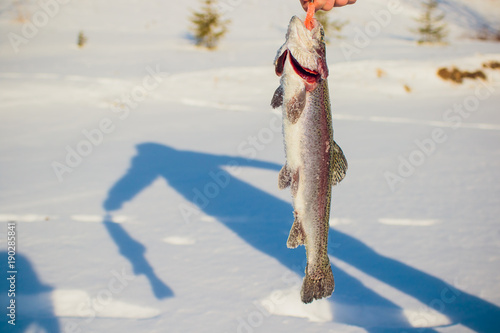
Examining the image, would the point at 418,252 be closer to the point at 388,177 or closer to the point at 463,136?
the point at 388,177

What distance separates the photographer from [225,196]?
5.31m

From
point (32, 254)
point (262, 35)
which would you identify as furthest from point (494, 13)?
point (32, 254)

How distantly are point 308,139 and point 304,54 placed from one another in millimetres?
349

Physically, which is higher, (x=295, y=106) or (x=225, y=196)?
(x=295, y=106)

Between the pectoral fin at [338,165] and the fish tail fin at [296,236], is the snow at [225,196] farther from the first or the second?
the pectoral fin at [338,165]

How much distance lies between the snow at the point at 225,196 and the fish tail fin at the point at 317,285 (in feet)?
3.90

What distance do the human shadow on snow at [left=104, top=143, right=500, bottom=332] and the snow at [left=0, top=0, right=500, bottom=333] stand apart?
0.02 m

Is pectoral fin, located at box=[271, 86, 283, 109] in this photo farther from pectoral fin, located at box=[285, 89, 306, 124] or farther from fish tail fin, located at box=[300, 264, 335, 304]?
fish tail fin, located at box=[300, 264, 335, 304]

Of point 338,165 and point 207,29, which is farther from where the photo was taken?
point 207,29

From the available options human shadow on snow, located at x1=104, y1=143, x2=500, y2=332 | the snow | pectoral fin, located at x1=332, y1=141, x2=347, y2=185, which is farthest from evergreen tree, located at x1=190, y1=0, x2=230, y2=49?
pectoral fin, located at x1=332, y1=141, x2=347, y2=185

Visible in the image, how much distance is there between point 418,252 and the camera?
12.9ft

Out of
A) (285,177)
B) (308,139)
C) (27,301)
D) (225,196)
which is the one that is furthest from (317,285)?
(225,196)

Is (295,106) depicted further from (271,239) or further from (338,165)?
(271,239)

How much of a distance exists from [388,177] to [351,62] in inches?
286
